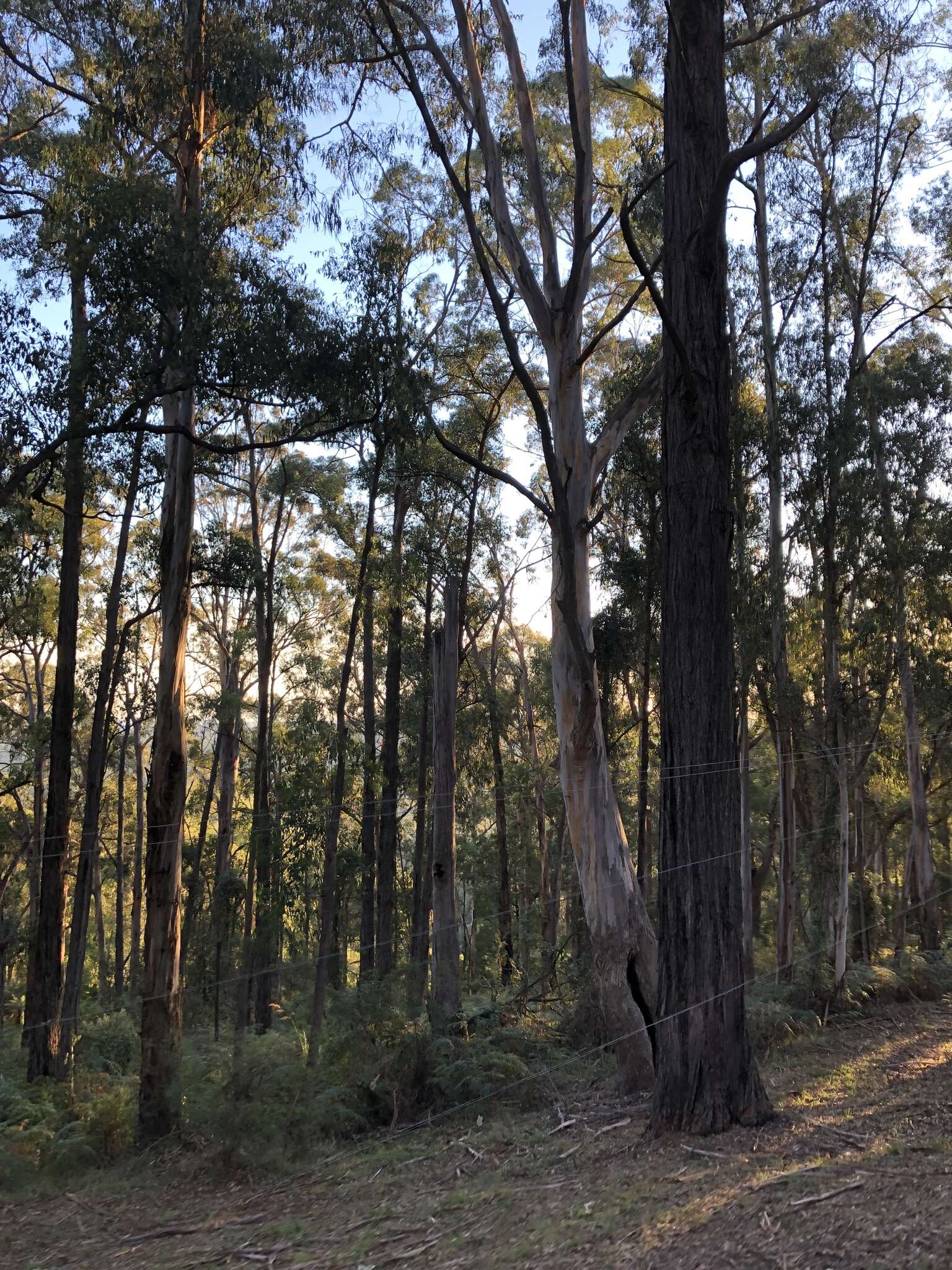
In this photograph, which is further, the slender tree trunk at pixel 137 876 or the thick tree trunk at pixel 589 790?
the slender tree trunk at pixel 137 876

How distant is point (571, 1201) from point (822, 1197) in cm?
124

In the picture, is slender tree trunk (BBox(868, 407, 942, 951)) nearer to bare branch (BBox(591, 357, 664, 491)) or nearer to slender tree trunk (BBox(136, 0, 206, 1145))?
bare branch (BBox(591, 357, 664, 491))

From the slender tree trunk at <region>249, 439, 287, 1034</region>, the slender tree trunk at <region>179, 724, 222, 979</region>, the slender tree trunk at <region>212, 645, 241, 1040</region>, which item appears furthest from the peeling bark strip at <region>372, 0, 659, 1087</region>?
the slender tree trunk at <region>212, 645, 241, 1040</region>

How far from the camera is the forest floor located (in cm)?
370

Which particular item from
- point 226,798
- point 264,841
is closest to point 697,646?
point 264,841

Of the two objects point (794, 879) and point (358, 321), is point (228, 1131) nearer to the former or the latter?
point (358, 321)

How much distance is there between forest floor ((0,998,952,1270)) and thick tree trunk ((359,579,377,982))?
7957mm

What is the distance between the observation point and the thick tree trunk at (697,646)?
5312 millimetres

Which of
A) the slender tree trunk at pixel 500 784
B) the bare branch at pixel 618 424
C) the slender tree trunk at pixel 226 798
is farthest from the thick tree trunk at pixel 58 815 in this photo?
the slender tree trunk at pixel 226 798

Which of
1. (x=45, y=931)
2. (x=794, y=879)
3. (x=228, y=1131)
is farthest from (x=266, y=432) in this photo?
(x=228, y=1131)

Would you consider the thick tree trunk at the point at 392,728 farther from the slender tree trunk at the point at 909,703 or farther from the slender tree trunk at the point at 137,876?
the slender tree trunk at the point at 137,876

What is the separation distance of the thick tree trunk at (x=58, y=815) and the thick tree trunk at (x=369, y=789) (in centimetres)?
490

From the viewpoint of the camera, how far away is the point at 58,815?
10.6 m

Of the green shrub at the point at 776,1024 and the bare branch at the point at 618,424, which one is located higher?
the bare branch at the point at 618,424
